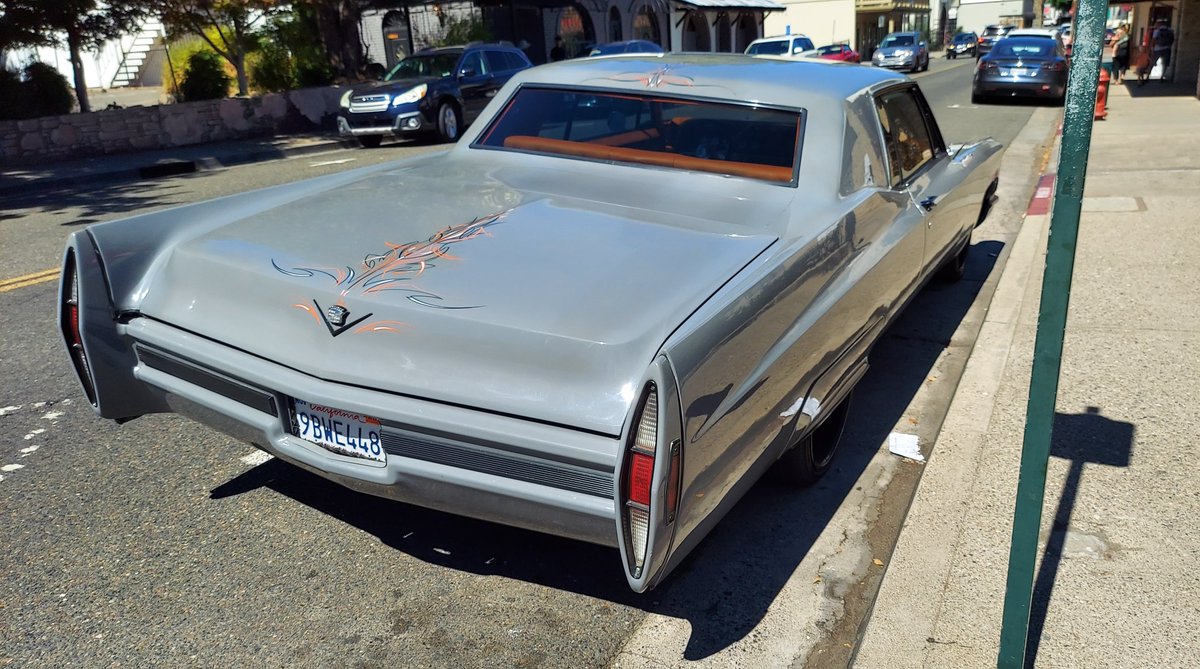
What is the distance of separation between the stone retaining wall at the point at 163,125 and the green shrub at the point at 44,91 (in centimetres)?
72

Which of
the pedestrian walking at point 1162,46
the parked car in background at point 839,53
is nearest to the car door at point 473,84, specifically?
the parked car in background at point 839,53

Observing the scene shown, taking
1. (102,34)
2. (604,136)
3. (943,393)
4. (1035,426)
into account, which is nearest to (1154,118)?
(943,393)

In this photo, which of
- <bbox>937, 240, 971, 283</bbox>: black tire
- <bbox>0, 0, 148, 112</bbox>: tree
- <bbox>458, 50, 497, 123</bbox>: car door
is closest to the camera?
<bbox>937, 240, 971, 283</bbox>: black tire

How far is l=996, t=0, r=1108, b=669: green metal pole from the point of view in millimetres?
2053

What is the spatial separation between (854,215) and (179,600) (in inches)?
105

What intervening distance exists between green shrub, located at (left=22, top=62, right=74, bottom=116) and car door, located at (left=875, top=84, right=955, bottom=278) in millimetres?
15561

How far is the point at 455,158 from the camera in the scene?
4.45 meters

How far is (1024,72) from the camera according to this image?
770 inches

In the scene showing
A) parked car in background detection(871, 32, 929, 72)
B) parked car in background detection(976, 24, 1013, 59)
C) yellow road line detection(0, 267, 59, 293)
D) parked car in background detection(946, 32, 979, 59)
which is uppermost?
yellow road line detection(0, 267, 59, 293)

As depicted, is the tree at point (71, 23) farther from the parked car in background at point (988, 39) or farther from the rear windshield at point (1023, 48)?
the parked car in background at point (988, 39)

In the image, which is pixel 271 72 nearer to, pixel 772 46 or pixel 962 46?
pixel 772 46

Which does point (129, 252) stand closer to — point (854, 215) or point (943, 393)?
point (854, 215)

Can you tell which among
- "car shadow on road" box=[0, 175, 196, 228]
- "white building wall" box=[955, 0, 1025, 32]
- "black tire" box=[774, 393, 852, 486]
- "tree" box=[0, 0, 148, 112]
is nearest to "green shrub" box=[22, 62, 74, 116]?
"tree" box=[0, 0, 148, 112]

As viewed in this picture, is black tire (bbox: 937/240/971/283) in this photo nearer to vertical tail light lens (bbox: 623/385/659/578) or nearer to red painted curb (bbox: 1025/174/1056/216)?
red painted curb (bbox: 1025/174/1056/216)
